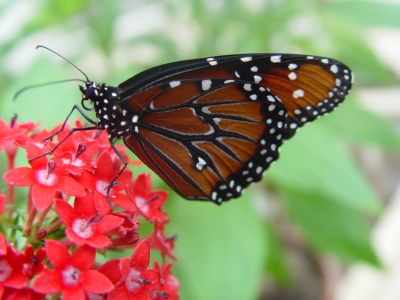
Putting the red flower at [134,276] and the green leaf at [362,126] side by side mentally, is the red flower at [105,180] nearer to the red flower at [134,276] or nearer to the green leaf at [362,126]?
the red flower at [134,276]

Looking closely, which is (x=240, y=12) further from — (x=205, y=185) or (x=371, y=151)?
(x=371, y=151)

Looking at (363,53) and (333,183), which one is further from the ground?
(363,53)

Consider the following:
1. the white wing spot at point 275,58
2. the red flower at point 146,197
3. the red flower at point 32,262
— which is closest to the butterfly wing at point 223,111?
the white wing spot at point 275,58

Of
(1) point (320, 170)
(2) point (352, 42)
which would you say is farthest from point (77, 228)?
(2) point (352, 42)

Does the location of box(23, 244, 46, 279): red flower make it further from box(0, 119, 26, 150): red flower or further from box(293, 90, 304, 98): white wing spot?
box(293, 90, 304, 98): white wing spot

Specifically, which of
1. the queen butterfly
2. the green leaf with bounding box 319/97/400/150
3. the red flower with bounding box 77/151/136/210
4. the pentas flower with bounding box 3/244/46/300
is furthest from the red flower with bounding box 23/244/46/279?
the green leaf with bounding box 319/97/400/150

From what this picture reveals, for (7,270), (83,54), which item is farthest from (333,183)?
(83,54)
